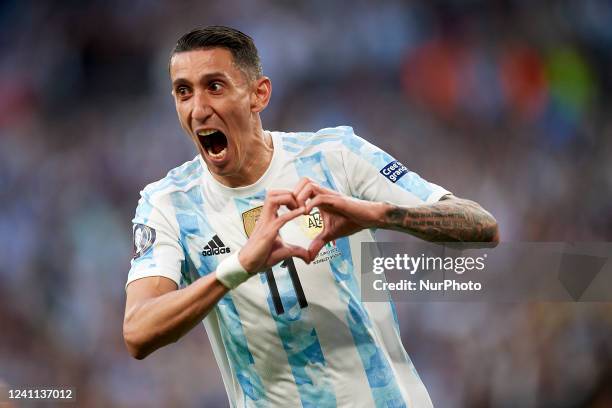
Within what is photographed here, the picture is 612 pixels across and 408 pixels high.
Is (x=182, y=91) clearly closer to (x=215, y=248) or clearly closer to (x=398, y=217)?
(x=215, y=248)

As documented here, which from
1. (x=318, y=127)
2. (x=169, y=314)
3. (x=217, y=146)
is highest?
(x=318, y=127)

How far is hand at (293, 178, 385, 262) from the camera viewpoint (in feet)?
8.79

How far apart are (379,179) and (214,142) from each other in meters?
0.64

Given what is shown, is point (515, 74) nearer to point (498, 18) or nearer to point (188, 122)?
point (498, 18)

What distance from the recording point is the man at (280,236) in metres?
3.10

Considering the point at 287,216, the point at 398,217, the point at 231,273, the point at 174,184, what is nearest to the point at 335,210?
the point at 287,216

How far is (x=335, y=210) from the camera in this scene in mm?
2691

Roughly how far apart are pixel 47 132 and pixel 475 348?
342cm

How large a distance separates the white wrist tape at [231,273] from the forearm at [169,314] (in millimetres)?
28

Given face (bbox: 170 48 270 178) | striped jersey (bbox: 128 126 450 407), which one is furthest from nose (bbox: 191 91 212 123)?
striped jersey (bbox: 128 126 450 407)

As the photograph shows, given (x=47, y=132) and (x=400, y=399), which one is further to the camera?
(x=47, y=132)

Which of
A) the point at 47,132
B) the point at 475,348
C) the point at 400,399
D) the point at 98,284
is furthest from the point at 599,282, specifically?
the point at 47,132

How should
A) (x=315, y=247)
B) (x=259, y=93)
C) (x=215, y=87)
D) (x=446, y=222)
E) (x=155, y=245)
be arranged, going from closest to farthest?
(x=315, y=247) < (x=446, y=222) < (x=155, y=245) < (x=215, y=87) < (x=259, y=93)

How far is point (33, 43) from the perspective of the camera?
630 centimetres
